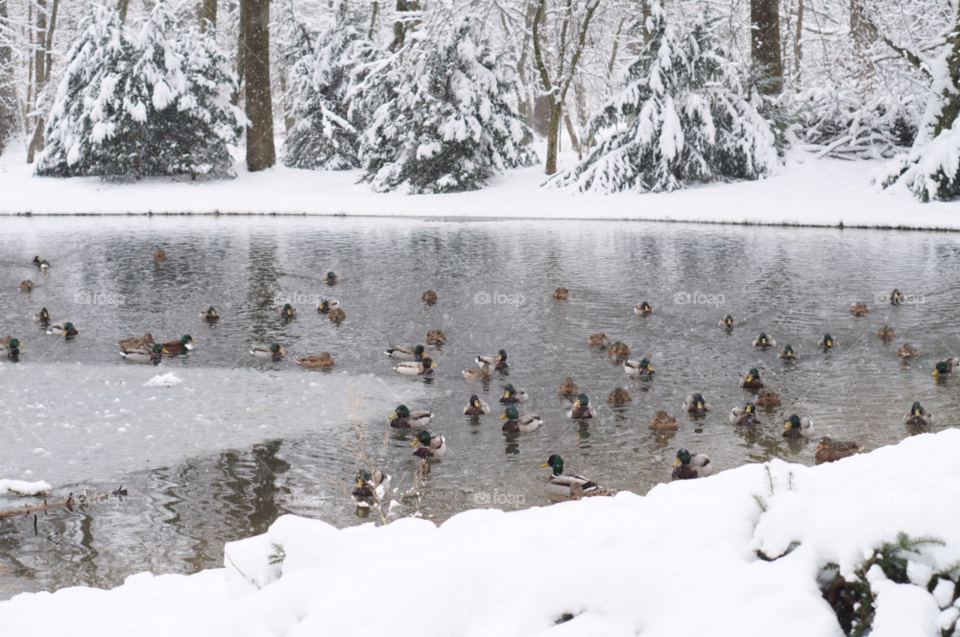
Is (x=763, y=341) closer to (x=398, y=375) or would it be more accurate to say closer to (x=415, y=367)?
(x=415, y=367)

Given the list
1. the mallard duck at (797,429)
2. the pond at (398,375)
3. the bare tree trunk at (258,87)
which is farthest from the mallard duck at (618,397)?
the bare tree trunk at (258,87)

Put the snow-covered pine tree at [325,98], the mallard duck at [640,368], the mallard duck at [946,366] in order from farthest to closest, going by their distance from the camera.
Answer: the snow-covered pine tree at [325,98] < the mallard duck at [640,368] < the mallard duck at [946,366]

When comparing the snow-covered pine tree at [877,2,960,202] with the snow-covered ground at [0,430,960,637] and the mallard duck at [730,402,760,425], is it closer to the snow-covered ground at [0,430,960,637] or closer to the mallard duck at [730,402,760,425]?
the mallard duck at [730,402,760,425]

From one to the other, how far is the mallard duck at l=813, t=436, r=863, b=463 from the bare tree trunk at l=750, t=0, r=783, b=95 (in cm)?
2540

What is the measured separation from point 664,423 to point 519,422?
1.55 metres

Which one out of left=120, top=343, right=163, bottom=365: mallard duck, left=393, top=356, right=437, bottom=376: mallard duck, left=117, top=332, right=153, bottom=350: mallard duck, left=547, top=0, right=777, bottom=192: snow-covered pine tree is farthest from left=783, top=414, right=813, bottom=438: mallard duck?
left=547, top=0, right=777, bottom=192: snow-covered pine tree

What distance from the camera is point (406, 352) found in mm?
12469

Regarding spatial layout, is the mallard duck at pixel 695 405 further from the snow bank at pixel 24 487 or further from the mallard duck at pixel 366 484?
the snow bank at pixel 24 487

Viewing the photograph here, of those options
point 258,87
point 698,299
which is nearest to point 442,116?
point 258,87

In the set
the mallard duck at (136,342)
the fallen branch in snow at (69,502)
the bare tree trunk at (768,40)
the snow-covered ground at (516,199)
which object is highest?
the bare tree trunk at (768,40)

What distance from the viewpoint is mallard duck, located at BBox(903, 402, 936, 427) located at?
9203mm

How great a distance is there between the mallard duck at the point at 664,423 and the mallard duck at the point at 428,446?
2.32m

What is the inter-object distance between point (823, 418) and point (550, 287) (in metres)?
7.97

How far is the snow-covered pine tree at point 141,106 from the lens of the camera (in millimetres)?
33250
